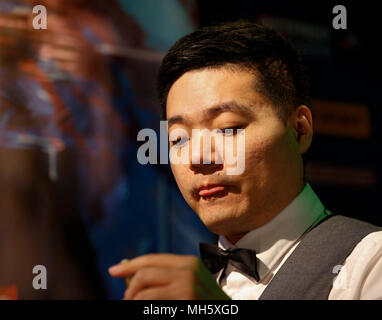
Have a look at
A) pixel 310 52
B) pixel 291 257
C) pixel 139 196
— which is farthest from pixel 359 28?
pixel 291 257

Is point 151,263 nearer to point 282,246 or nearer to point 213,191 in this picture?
point 213,191

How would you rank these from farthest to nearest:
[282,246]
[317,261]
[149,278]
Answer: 1. [282,246]
2. [317,261]
3. [149,278]

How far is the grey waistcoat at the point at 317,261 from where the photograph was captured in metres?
1.31

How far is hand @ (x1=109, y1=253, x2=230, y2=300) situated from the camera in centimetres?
106

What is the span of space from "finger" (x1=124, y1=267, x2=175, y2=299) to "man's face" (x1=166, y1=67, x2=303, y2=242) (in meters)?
0.36

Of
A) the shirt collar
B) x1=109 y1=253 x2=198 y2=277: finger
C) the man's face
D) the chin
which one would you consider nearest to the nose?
the man's face

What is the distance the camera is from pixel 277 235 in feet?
4.81

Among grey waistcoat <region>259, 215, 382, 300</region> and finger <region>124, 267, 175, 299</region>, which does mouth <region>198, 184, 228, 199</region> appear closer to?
grey waistcoat <region>259, 215, 382, 300</region>

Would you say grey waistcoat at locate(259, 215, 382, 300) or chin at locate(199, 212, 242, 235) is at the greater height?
chin at locate(199, 212, 242, 235)

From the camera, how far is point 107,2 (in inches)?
108

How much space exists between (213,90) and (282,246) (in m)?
0.44

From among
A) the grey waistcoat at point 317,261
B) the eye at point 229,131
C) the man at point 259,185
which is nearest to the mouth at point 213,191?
the man at point 259,185

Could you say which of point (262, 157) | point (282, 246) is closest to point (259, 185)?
point (262, 157)

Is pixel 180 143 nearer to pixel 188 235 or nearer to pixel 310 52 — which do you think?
pixel 188 235
